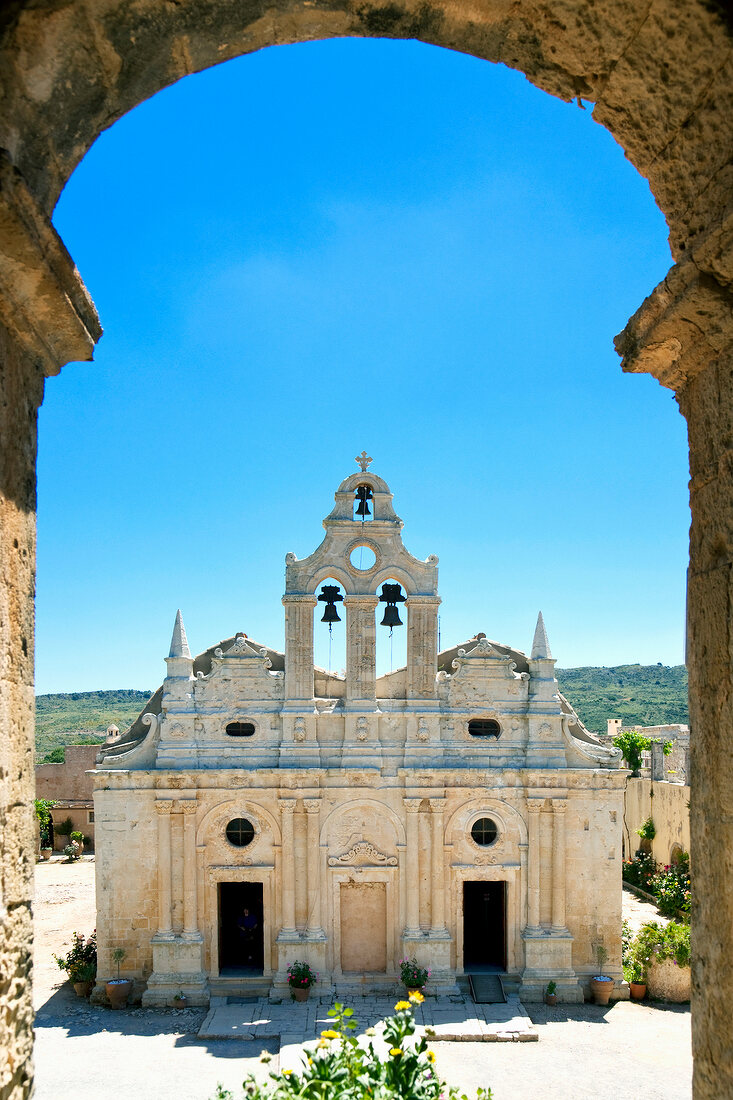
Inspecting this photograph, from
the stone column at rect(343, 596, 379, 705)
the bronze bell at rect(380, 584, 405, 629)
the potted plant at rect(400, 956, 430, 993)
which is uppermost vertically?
the bronze bell at rect(380, 584, 405, 629)

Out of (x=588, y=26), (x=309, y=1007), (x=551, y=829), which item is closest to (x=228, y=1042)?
(x=309, y=1007)

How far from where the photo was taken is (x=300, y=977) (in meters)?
16.9

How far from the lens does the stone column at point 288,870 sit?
57.4 ft

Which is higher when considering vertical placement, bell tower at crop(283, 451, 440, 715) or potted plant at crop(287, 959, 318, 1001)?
bell tower at crop(283, 451, 440, 715)

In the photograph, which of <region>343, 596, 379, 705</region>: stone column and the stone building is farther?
the stone building

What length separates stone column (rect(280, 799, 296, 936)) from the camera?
689 inches

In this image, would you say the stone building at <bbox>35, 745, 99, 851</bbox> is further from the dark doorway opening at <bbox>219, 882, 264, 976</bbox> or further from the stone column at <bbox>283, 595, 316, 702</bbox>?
the stone column at <bbox>283, 595, 316, 702</bbox>

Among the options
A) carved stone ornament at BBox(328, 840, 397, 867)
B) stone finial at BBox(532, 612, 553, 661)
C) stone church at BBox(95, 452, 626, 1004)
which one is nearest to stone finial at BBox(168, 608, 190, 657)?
stone church at BBox(95, 452, 626, 1004)

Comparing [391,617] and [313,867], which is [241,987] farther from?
[391,617]

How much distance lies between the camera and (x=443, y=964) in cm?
1745

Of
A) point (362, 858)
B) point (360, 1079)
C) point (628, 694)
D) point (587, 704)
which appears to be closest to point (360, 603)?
point (362, 858)

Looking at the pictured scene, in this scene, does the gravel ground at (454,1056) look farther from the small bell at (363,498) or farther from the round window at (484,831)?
the small bell at (363,498)

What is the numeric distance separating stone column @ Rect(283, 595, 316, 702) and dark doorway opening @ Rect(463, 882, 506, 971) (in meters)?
5.74

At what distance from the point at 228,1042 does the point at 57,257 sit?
15689 mm
